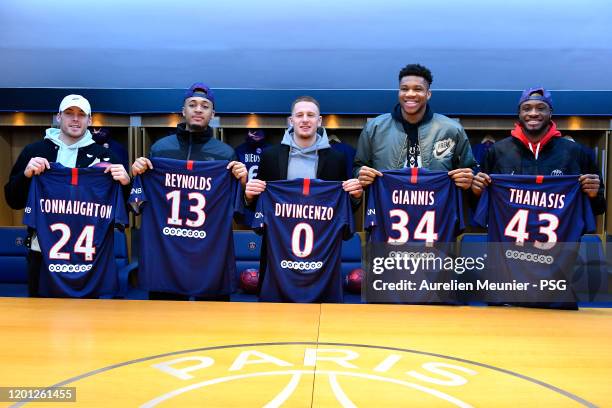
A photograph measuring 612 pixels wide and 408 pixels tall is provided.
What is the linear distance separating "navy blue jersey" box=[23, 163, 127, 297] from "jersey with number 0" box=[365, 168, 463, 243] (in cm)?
151

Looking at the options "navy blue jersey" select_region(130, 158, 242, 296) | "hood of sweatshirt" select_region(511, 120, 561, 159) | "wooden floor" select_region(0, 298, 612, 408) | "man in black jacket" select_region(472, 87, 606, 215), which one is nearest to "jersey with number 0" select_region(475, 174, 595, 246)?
"man in black jacket" select_region(472, 87, 606, 215)

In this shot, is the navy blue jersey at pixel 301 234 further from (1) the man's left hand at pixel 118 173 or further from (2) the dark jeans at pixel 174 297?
(1) the man's left hand at pixel 118 173

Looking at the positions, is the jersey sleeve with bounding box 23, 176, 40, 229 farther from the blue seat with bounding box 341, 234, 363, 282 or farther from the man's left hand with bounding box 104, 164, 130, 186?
the blue seat with bounding box 341, 234, 363, 282

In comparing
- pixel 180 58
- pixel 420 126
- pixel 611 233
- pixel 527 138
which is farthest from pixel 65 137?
pixel 611 233

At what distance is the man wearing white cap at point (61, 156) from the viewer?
335 centimetres

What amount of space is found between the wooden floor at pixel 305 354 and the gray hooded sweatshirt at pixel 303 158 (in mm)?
824

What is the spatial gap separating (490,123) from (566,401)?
530 centimetres

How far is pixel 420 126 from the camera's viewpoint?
3432 millimetres

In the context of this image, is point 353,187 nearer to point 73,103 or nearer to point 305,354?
point 305,354

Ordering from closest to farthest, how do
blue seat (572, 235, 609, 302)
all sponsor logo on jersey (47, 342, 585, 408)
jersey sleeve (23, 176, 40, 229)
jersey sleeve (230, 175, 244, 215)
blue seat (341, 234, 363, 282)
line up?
all sponsor logo on jersey (47, 342, 585, 408) → jersey sleeve (23, 176, 40, 229) → jersey sleeve (230, 175, 244, 215) → blue seat (572, 235, 609, 302) → blue seat (341, 234, 363, 282)

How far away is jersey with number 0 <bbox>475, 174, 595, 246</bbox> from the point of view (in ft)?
10.9

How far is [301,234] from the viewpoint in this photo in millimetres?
3348

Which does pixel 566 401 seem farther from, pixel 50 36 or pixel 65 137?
pixel 50 36

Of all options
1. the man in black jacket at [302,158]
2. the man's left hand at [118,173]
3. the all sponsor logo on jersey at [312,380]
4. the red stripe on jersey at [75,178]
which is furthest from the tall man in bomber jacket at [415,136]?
the red stripe on jersey at [75,178]
